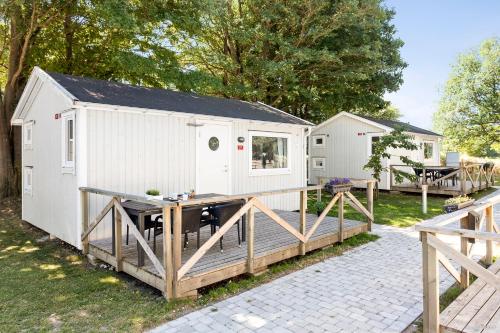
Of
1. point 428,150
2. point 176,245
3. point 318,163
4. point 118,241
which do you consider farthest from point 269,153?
point 428,150

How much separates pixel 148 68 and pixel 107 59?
350 centimetres

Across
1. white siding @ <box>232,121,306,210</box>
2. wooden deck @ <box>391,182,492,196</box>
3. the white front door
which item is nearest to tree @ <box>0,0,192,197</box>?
the white front door

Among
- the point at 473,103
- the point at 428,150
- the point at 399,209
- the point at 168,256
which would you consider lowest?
the point at 399,209

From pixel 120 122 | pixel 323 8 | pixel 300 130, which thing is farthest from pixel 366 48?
pixel 120 122

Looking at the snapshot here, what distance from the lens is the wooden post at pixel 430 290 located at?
310cm

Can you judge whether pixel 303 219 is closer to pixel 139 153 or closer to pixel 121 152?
pixel 139 153

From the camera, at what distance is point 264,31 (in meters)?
13.7

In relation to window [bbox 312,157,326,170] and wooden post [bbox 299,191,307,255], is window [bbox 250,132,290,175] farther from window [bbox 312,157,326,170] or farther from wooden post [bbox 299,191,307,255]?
window [bbox 312,157,326,170]

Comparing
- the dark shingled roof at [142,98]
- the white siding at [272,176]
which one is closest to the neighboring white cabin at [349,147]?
the white siding at [272,176]

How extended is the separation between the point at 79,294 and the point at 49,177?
373cm

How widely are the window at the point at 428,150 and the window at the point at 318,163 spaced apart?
548 centimetres

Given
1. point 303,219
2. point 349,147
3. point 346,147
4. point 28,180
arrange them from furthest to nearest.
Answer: point 346,147, point 349,147, point 28,180, point 303,219

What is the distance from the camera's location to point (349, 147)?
50.2ft

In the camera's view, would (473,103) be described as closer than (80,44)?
No
